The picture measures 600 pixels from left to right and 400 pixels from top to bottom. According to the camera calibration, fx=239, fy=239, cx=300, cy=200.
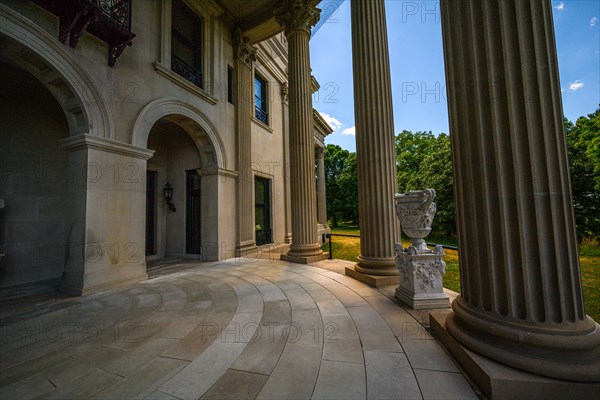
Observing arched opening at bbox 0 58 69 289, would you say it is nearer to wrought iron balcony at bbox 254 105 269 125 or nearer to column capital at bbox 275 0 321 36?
wrought iron balcony at bbox 254 105 269 125

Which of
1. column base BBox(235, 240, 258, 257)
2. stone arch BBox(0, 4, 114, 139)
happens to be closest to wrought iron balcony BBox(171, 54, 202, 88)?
stone arch BBox(0, 4, 114, 139)

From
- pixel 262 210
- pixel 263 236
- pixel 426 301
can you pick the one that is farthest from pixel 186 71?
pixel 426 301

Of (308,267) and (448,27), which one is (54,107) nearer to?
(308,267)

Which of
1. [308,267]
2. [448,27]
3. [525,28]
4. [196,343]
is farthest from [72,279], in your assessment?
[525,28]

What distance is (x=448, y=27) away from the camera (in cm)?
260

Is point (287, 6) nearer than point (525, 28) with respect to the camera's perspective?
No

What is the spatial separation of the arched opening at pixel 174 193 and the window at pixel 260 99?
3.92 metres

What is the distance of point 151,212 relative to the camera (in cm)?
898

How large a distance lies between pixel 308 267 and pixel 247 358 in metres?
4.43

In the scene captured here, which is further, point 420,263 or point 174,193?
point 174,193

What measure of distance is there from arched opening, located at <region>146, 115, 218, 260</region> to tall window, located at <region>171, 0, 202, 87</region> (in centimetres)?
191

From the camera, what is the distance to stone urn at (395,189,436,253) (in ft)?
12.6

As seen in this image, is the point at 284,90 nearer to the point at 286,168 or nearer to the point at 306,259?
the point at 286,168

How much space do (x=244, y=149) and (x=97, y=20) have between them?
210 inches
